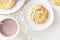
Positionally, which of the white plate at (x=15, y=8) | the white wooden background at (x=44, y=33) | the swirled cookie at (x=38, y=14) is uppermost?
the white plate at (x=15, y=8)

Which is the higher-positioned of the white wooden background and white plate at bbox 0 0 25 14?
white plate at bbox 0 0 25 14

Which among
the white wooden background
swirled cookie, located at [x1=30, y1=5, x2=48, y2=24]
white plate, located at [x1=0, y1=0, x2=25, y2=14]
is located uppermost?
white plate, located at [x1=0, y1=0, x2=25, y2=14]

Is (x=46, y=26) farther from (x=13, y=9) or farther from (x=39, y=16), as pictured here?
(x=13, y=9)

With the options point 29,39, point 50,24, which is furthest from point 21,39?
point 50,24

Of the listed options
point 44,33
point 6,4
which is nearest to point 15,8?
point 6,4

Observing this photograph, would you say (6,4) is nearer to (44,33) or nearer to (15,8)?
(15,8)

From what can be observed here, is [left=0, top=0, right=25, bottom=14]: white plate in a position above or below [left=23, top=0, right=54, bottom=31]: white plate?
above

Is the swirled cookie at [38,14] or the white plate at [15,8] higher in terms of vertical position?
the white plate at [15,8]

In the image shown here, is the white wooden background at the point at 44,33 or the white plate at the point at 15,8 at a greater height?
the white plate at the point at 15,8

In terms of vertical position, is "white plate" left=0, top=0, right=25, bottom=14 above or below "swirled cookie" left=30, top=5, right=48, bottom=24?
above
